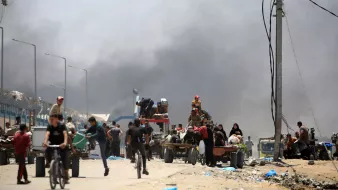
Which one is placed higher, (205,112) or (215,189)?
(205,112)

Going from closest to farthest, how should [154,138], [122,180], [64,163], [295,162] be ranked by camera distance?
[64,163] < [122,180] < [295,162] < [154,138]

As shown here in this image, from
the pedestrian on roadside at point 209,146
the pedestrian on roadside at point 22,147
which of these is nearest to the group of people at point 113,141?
the pedestrian on roadside at point 209,146

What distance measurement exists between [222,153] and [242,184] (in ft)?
26.7

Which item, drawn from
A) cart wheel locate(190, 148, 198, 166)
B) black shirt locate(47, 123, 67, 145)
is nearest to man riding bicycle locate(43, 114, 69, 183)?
black shirt locate(47, 123, 67, 145)

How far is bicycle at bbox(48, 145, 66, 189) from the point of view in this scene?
16.0 m

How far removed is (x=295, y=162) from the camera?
31844 mm

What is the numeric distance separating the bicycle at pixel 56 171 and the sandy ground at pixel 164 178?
0.57m

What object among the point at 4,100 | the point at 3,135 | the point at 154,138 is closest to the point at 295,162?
the point at 154,138

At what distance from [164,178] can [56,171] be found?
4826mm

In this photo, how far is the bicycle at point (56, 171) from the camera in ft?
52.3

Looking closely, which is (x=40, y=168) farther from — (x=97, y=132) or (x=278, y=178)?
(x=278, y=178)

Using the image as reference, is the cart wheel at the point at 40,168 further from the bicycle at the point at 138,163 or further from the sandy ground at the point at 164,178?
the bicycle at the point at 138,163

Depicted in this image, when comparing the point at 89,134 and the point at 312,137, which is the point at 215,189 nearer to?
the point at 89,134

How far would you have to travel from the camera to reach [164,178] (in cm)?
2006
